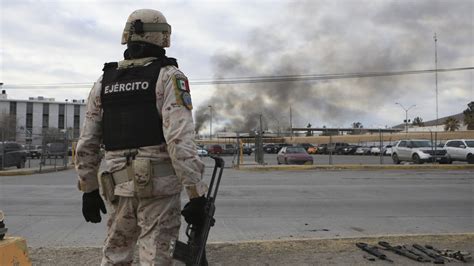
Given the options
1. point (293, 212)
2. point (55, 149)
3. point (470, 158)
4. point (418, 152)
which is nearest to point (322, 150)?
point (418, 152)

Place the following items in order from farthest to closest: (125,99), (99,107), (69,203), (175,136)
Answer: (69,203), (99,107), (125,99), (175,136)

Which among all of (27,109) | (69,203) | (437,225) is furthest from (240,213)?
(27,109)

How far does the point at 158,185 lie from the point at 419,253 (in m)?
3.46

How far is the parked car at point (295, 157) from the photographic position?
82.3ft

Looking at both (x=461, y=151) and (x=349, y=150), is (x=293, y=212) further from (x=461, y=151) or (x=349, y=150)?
(x=349, y=150)

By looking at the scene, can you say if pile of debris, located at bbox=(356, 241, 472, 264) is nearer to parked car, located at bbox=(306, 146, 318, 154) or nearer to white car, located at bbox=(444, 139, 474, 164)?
white car, located at bbox=(444, 139, 474, 164)

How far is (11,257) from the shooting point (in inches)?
110

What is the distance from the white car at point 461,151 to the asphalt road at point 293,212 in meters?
14.4

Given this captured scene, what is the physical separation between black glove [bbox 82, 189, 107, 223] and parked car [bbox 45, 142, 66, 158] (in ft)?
72.4

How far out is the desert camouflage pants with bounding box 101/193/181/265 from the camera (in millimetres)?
2643

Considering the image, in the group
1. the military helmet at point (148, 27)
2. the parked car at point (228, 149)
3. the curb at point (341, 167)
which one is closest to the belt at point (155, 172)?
the military helmet at point (148, 27)

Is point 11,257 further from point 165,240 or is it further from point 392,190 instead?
point 392,190

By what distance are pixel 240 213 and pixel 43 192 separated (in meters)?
6.36

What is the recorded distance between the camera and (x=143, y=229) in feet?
8.80
